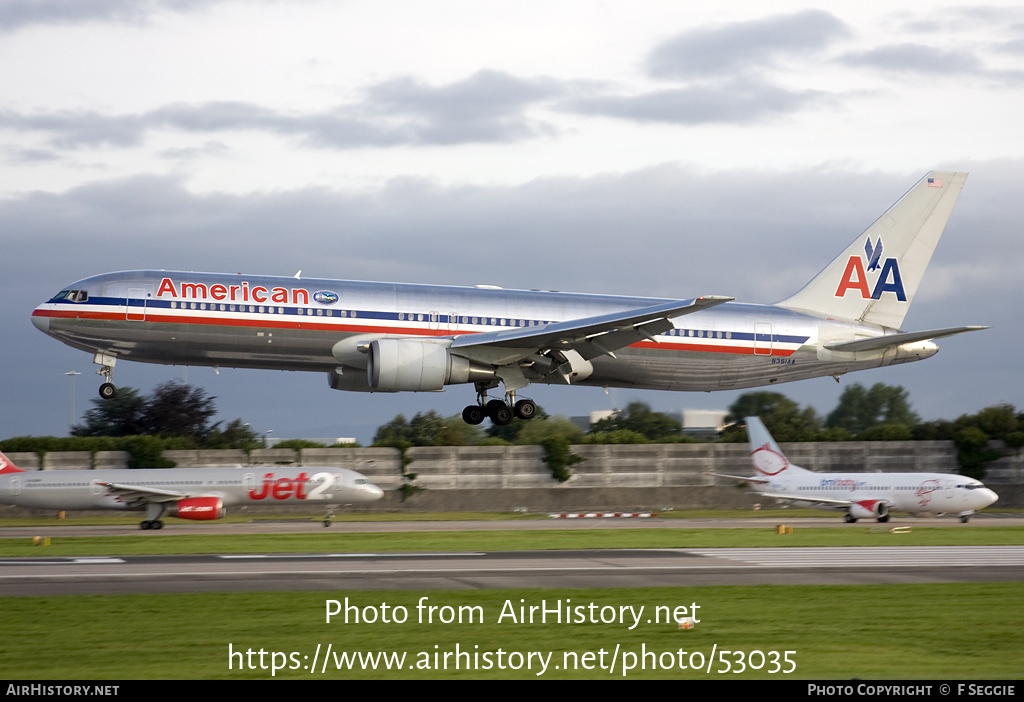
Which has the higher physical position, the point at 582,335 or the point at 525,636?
the point at 582,335

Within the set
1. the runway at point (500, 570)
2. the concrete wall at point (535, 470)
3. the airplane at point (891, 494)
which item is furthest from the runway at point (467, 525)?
the runway at point (500, 570)

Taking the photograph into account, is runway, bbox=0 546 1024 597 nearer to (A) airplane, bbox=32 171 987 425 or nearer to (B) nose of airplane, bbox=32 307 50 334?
(A) airplane, bbox=32 171 987 425

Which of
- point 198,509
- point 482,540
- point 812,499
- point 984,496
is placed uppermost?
point 198,509

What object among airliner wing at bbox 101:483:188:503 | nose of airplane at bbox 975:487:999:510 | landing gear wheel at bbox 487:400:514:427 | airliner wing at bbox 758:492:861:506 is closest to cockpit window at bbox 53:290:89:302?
landing gear wheel at bbox 487:400:514:427

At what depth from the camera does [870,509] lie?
171 feet

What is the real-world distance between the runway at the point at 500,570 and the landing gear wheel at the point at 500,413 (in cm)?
459

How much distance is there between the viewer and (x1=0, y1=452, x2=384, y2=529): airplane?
4778cm

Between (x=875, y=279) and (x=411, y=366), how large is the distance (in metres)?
20.2

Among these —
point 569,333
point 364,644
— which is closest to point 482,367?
point 569,333

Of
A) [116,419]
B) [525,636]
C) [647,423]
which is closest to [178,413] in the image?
[116,419]

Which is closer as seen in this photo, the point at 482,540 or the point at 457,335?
the point at 457,335

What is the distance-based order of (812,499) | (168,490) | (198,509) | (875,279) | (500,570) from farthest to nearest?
(812,499) → (168,490) → (198,509) → (875,279) → (500,570)

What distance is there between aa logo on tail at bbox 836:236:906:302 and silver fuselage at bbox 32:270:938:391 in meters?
4.31

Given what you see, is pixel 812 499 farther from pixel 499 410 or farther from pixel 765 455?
pixel 499 410
